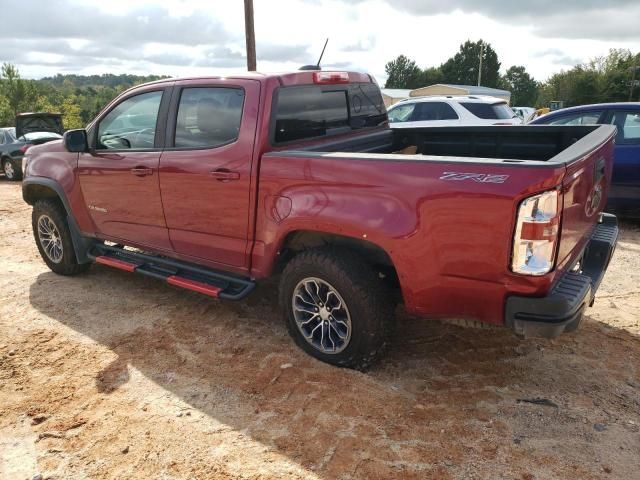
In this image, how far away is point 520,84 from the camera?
9481cm

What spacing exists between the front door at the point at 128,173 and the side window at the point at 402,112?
7666mm

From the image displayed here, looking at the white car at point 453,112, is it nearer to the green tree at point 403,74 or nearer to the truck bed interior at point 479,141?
the truck bed interior at point 479,141

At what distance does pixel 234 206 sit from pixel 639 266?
4239 mm

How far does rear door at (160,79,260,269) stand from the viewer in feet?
11.4

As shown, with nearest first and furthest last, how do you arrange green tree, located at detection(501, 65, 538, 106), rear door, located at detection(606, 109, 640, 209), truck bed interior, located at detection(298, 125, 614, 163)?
1. truck bed interior, located at detection(298, 125, 614, 163)
2. rear door, located at detection(606, 109, 640, 209)
3. green tree, located at detection(501, 65, 538, 106)

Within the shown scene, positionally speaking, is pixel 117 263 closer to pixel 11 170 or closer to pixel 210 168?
pixel 210 168

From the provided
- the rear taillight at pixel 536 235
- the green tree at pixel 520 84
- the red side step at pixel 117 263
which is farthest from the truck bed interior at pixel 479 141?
the green tree at pixel 520 84

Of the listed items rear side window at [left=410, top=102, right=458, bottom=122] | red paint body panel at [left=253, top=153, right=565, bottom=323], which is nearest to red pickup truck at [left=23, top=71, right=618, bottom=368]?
red paint body panel at [left=253, top=153, right=565, bottom=323]

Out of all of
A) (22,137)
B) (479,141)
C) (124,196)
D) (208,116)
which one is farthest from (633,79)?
(124,196)

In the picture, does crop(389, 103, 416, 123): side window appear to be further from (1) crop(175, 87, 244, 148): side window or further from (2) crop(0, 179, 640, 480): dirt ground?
(1) crop(175, 87, 244, 148): side window

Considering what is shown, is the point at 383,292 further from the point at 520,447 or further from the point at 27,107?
the point at 27,107

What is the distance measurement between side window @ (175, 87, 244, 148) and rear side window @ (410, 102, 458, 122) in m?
7.54

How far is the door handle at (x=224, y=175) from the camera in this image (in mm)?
3457

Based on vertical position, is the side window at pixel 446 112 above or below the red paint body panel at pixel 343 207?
above
